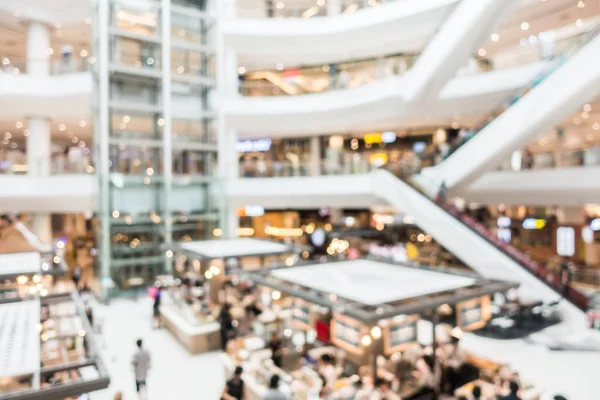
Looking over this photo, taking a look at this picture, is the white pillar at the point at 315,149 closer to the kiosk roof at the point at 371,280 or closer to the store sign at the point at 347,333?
the kiosk roof at the point at 371,280

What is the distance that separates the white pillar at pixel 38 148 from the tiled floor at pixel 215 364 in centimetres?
789

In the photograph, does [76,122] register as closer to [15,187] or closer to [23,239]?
[15,187]

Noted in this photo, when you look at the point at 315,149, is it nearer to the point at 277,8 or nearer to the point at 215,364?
the point at 277,8

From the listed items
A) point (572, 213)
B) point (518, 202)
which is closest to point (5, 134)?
point (518, 202)

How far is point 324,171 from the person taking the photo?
18.4 m

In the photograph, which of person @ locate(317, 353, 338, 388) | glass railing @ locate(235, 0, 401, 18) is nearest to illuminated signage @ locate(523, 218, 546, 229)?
glass railing @ locate(235, 0, 401, 18)

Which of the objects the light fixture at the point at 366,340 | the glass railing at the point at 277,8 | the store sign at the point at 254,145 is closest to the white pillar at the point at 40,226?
the store sign at the point at 254,145

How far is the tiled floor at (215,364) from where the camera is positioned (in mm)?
7879

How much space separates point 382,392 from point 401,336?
1072 mm

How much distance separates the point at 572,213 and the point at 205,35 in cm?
1745

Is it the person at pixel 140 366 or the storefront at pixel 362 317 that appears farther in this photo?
the person at pixel 140 366

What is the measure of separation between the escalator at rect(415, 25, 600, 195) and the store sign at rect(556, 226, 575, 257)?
6.58m

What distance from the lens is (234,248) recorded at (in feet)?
39.8

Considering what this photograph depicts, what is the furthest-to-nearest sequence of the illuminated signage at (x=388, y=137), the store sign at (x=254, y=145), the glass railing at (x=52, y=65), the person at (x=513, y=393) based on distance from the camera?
Result: the store sign at (x=254, y=145) < the illuminated signage at (x=388, y=137) < the glass railing at (x=52, y=65) < the person at (x=513, y=393)
